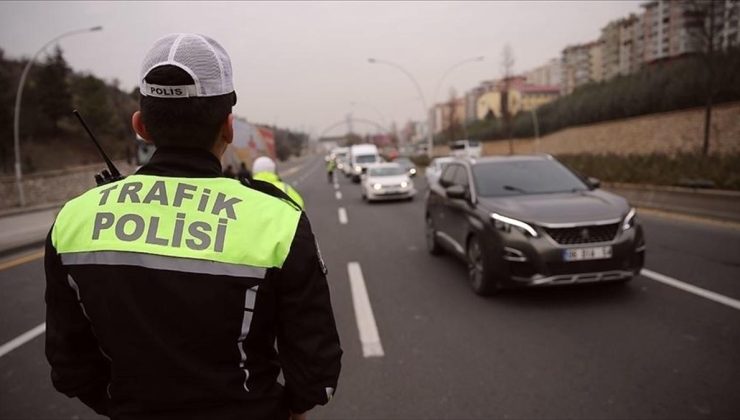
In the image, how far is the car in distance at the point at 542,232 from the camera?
5180 millimetres

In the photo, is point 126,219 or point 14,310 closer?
point 126,219

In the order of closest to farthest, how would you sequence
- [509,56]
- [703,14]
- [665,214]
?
[665,214] < [703,14] < [509,56]

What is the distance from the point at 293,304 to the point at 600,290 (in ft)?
17.3

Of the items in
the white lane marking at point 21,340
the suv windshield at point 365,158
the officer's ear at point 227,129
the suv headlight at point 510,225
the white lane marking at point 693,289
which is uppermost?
the officer's ear at point 227,129

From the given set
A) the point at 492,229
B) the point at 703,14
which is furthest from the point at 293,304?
the point at 703,14

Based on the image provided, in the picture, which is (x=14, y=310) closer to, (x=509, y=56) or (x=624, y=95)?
(x=624, y=95)

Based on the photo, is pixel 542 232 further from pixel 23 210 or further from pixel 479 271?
pixel 23 210

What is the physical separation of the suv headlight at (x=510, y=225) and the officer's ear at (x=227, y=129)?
4.34 meters

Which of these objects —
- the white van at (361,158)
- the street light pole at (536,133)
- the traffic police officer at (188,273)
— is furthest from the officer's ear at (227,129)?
the street light pole at (536,133)

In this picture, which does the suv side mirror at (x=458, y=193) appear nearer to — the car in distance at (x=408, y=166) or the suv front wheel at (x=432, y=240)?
the suv front wheel at (x=432, y=240)

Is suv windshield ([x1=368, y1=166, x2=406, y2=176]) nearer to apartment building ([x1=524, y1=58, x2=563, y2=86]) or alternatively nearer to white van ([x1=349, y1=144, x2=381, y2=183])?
white van ([x1=349, y1=144, x2=381, y2=183])

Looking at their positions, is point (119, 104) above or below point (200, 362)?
above

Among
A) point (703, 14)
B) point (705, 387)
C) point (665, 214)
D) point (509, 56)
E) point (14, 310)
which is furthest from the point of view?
point (509, 56)

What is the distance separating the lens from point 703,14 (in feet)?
58.9
